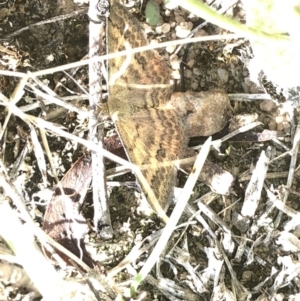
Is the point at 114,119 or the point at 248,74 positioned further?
the point at 248,74

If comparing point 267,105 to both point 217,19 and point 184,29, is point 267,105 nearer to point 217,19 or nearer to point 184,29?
point 184,29

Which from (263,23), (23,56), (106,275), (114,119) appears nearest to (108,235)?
(106,275)

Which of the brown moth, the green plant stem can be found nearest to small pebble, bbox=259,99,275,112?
the green plant stem

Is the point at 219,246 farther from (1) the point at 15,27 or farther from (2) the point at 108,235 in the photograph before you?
(1) the point at 15,27

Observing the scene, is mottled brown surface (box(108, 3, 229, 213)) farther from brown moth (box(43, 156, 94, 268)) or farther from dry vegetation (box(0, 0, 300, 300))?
brown moth (box(43, 156, 94, 268))

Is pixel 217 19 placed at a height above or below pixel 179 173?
above

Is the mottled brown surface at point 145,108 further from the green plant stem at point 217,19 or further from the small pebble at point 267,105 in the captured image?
the green plant stem at point 217,19

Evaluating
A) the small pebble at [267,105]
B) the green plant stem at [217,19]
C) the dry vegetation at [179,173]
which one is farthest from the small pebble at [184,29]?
the green plant stem at [217,19]

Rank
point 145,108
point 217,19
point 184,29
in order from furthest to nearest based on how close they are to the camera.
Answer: point 184,29 < point 145,108 < point 217,19

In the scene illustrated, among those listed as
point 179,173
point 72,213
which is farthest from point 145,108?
point 72,213
